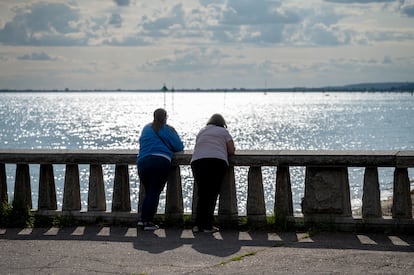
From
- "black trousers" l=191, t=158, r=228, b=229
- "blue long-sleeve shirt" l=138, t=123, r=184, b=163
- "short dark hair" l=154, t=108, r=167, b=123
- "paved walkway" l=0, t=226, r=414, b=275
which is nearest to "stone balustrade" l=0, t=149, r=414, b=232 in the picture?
→ "blue long-sleeve shirt" l=138, t=123, r=184, b=163

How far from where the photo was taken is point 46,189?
1057 centimetres

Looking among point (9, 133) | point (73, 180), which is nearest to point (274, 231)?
point (73, 180)

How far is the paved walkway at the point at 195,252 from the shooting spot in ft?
24.8

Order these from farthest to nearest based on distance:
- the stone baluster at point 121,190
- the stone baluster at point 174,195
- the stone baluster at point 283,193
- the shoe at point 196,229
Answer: the stone baluster at point 121,190 → the stone baluster at point 174,195 → the stone baluster at point 283,193 → the shoe at point 196,229

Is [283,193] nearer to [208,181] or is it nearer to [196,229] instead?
[208,181]

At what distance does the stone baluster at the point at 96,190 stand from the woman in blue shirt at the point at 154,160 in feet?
2.04

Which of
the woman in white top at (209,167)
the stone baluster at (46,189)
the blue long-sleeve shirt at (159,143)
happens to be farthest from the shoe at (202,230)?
the stone baluster at (46,189)

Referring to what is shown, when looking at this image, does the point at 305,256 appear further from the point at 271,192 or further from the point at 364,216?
the point at 271,192

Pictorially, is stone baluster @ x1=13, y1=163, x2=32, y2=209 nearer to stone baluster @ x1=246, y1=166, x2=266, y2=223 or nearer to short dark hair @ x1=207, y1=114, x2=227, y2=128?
short dark hair @ x1=207, y1=114, x2=227, y2=128

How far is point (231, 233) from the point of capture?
951 cm

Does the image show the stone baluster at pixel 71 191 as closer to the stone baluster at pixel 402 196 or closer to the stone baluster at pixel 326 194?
the stone baluster at pixel 326 194

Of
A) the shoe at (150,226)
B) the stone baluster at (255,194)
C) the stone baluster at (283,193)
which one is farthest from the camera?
the stone baluster at (255,194)

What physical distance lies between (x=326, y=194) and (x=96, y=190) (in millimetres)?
2958

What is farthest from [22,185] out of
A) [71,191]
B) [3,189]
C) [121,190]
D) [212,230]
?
[212,230]
